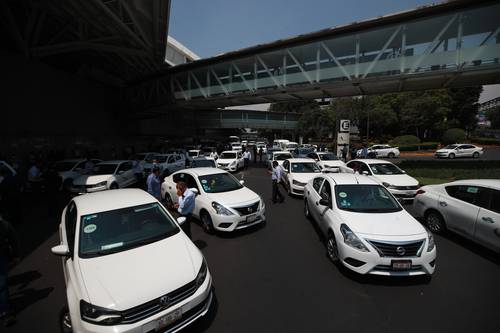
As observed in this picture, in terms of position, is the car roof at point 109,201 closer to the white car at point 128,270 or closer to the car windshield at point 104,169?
the white car at point 128,270

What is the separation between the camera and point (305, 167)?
10.9 metres

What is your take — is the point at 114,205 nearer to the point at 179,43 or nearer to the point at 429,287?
the point at 429,287

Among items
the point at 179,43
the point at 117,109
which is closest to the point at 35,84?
the point at 117,109

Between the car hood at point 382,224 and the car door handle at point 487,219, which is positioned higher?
the car door handle at point 487,219

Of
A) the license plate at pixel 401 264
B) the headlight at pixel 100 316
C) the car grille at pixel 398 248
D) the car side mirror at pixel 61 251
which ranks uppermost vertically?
the car grille at pixel 398 248

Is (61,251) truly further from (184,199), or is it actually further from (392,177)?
(392,177)

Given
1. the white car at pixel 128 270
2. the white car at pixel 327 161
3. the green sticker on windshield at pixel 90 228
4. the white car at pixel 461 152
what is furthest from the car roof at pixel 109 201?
the white car at pixel 461 152

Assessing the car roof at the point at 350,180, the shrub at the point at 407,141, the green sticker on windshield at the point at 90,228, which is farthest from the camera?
the shrub at the point at 407,141

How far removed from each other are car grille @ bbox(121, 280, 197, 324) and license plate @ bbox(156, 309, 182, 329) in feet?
0.30

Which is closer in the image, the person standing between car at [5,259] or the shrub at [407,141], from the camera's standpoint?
the person standing between car at [5,259]

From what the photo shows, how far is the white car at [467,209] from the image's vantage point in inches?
179

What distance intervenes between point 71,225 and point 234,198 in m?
3.51

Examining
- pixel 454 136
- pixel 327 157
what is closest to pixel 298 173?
→ pixel 327 157

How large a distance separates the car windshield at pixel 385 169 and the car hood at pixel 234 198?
653 cm
